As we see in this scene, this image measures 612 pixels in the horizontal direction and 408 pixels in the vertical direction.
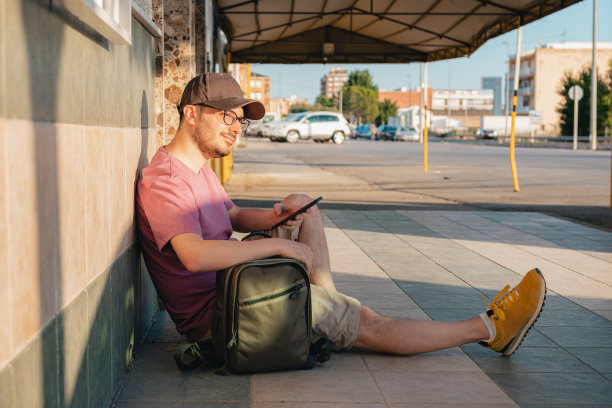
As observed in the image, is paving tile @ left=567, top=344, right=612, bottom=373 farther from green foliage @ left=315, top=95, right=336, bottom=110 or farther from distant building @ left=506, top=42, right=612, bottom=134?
green foliage @ left=315, top=95, right=336, bottom=110

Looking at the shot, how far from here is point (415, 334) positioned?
157 inches

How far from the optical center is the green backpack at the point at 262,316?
135 inches

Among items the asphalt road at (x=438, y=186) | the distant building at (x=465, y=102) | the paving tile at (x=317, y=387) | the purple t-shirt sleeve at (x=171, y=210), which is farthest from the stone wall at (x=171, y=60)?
the distant building at (x=465, y=102)

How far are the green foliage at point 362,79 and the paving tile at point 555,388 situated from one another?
14548 centimetres

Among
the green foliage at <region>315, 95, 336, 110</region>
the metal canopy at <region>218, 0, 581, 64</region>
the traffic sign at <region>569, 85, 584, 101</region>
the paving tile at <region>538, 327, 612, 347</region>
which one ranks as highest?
the green foliage at <region>315, 95, 336, 110</region>

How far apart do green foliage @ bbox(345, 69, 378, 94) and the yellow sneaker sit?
14521cm

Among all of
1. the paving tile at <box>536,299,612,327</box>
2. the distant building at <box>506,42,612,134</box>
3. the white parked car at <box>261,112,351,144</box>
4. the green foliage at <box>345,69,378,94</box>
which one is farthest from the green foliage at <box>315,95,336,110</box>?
the paving tile at <box>536,299,612,327</box>

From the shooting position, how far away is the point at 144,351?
4125mm

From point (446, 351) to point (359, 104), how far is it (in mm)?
131521

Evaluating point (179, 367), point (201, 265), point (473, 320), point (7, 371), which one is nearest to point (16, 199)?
point (7, 371)

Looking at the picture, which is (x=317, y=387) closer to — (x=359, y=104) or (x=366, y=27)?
(x=366, y=27)

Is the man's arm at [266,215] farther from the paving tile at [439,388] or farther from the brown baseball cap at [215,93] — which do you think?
the paving tile at [439,388]

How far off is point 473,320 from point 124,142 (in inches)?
77.1

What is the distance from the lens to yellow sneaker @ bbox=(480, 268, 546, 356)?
12.8ft
